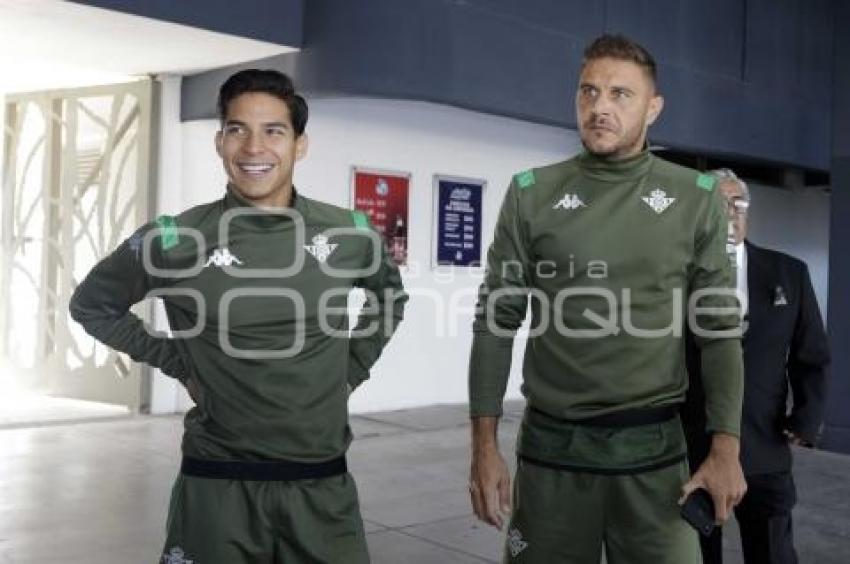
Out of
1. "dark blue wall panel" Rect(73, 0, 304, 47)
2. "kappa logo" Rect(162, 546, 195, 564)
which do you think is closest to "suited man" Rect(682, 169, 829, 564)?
"kappa logo" Rect(162, 546, 195, 564)

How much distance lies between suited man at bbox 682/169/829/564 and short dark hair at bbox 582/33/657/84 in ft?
3.29

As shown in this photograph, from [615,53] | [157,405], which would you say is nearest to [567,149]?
[157,405]

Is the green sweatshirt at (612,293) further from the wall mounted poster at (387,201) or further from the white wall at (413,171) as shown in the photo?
the wall mounted poster at (387,201)

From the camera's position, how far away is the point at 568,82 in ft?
24.8

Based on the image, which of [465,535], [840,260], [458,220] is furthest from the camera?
[458,220]

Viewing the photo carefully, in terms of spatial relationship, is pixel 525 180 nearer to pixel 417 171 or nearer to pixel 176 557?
pixel 176 557

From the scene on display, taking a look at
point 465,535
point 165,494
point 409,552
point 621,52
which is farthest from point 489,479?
point 165,494

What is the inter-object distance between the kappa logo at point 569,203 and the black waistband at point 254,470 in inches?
31.7

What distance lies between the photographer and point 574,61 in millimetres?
7621

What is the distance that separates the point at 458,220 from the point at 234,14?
10.0ft

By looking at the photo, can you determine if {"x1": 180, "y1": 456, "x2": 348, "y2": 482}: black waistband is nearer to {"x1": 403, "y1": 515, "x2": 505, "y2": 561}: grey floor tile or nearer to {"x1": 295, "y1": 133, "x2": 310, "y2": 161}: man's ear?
{"x1": 295, "y1": 133, "x2": 310, "y2": 161}: man's ear

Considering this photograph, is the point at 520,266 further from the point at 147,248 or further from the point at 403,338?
the point at 403,338

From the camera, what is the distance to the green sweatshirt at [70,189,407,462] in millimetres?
2051

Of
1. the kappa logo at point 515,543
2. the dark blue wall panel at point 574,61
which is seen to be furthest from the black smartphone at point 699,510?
the dark blue wall panel at point 574,61
